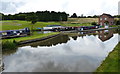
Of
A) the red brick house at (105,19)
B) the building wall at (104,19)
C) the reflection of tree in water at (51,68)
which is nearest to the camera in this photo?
the reflection of tree in water at (51,68)

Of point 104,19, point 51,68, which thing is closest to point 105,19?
point 104,19

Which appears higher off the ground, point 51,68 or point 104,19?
point 104,19

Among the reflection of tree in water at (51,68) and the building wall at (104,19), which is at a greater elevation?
the building wall at (104,19)

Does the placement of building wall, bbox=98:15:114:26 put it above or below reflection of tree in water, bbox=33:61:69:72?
above

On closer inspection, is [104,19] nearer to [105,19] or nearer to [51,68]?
[105,19]

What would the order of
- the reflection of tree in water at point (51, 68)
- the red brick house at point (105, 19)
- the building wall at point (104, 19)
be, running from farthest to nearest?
the building wall at point (104, 19)
the red brick house at point (105, 19)
the reflection of tree in water at point (51, 68)

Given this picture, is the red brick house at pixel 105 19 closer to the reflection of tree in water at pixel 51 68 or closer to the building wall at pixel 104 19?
the building wall at pixel 104 19

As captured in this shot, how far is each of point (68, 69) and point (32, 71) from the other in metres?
4.70

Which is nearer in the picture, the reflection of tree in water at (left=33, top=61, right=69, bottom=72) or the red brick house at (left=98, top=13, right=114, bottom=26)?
the reflection of tree in water at (left=33, top=61, right=69, bottom=72)

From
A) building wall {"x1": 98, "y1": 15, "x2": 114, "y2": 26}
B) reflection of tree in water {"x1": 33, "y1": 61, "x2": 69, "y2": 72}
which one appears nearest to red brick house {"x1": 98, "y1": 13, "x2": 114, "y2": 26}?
building wall {"x1": 98, "y1": 15, "x2": 114, "y2": 26}

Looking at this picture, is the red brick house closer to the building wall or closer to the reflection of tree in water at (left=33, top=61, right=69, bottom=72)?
the building wall

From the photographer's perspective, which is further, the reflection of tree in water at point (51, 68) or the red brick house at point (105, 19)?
the red brick house at point (105, 19)

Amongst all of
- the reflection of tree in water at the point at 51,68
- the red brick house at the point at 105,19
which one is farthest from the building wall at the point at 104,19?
the reflection of tree in water at the point at 51,68

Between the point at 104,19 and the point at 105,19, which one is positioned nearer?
the point at 105,19
